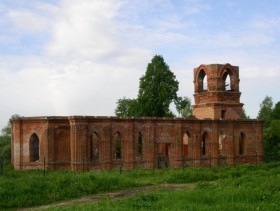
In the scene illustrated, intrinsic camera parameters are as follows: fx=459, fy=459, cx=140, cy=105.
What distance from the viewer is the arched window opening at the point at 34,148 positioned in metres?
26.8

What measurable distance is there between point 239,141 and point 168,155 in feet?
23.1

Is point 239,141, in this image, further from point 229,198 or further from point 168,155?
point 229,198

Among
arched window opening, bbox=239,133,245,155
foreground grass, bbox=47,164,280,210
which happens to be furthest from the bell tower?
foreground grass, bbox=47,164,280,210

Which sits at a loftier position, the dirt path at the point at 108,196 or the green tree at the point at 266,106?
the green tree at the point at 266,106

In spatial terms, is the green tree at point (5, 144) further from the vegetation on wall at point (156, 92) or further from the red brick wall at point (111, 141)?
the vegetation on wall at point (156, 92)

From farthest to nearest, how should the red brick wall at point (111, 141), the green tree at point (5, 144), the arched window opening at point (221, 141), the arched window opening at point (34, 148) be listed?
1. the green tree at point (5, 144)
2. the arched window opening at point (221, 141)
3. the arched window opening at point (34, 148)
4. the red brick wall at point (111, 141)

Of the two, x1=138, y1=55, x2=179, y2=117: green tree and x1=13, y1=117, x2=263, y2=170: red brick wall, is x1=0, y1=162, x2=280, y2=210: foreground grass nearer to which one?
x1=13, y1=117, x2=263, y2=170: red brick wall

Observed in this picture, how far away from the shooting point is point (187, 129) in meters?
29.8

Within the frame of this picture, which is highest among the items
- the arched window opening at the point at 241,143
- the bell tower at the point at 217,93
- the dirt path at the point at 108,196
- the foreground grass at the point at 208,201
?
the bell tower at the point at 217,93

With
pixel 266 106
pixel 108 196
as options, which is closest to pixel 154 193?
pixel 108 196

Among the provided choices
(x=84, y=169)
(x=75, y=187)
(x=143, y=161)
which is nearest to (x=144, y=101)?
(x=143, y=161)

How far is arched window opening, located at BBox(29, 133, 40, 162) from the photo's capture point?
26.8 metres

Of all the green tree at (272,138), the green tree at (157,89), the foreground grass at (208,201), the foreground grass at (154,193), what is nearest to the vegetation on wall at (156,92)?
the green tree at (157,89)

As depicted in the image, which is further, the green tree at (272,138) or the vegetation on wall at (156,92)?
the green tree at (272,138)
